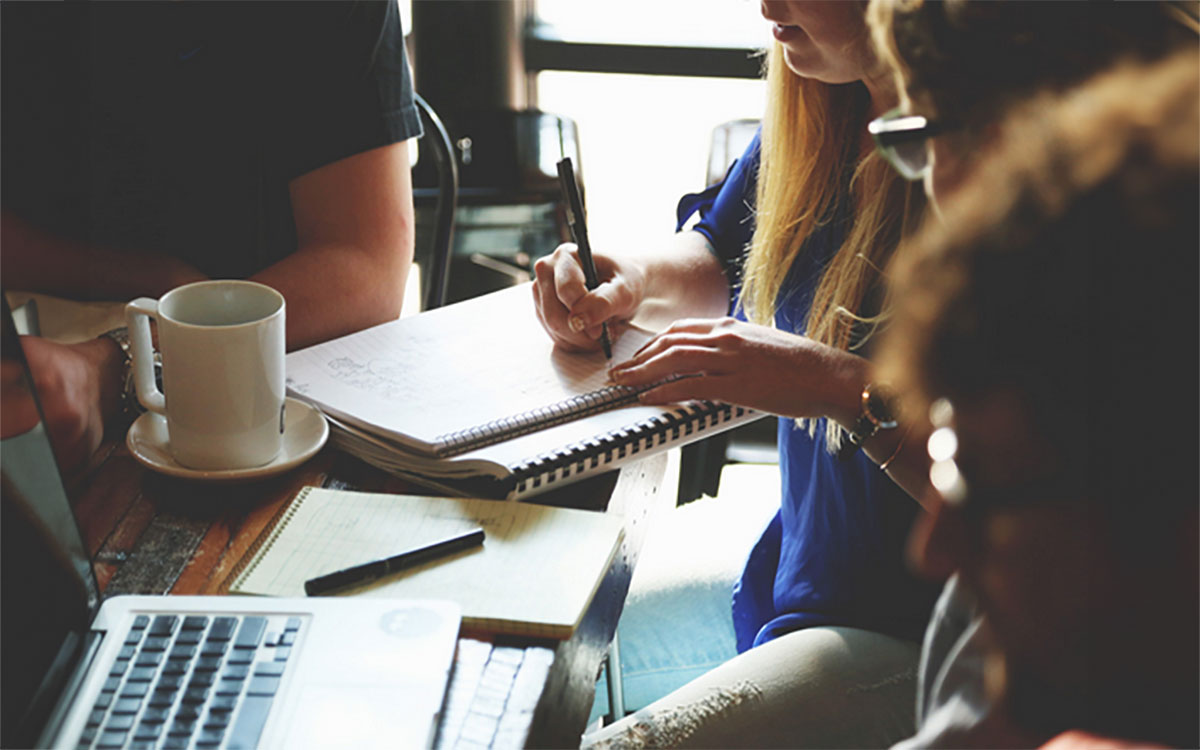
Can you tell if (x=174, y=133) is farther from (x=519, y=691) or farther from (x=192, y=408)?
(x=519, y=691)

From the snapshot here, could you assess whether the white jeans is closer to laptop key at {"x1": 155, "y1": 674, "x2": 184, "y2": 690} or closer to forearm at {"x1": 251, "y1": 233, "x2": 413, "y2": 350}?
laptop key at {"x1": 155, "y1": 674, "x2": 184, "y2": 690}

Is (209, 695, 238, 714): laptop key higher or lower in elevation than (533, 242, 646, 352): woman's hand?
lower

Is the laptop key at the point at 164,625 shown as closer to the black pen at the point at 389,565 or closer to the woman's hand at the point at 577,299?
the black pen at the point at 389,565

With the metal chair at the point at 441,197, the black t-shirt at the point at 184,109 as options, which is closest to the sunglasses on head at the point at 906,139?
the black t-shirt at the point at 184,109

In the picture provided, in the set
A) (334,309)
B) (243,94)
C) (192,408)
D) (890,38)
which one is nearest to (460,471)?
(192,408)

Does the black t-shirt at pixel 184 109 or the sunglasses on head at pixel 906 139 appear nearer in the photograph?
the sunglasses on head at pixel 906 139

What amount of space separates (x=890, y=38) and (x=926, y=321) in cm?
31

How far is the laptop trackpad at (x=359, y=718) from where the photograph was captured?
1.84 feet

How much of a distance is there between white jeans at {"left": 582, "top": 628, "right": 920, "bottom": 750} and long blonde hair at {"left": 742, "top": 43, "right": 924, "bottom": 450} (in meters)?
0.29

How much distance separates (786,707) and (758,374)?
30 centimetres

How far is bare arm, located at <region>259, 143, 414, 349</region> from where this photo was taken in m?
1.16

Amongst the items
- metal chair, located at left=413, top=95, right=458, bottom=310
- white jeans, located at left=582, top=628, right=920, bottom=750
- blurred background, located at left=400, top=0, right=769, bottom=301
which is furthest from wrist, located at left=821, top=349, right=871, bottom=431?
blurred background, located at left=400, top=0, right=769, bottom=301

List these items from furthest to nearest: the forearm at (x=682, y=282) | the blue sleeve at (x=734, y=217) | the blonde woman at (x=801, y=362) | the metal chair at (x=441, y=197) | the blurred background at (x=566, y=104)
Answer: the blurred background at (x=566, y=104) → the metal chair at (x=441, y=197) → the blue sleeve at (x=734, y=217) → the forearm at (x=682, y=282) → the blonde woman at (x=801, y=362)

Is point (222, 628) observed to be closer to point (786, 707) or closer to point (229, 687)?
point (229, 687)
